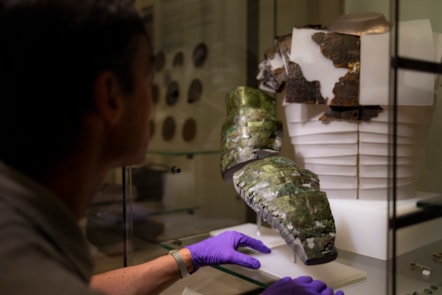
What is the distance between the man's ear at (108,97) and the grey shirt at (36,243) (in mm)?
110

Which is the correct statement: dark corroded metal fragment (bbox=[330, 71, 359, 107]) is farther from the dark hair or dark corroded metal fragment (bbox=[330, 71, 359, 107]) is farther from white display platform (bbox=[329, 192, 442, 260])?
the dark hair

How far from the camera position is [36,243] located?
0.47 m

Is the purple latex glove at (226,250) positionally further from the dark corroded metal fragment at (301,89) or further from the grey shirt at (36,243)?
the grey shirt at (36,243)

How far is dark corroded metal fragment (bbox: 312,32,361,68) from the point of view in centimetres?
113

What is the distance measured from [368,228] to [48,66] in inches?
33.1

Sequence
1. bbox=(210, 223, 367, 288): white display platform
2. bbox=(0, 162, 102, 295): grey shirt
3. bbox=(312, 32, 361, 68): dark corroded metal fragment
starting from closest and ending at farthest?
bbox=(0, 162, 102, 295): grey shirt, bbox=(210, 223, 367, 288): white display platform, bbox=(312, 32, 361, 68): dark corroded metal fragment

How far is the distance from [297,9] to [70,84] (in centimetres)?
132

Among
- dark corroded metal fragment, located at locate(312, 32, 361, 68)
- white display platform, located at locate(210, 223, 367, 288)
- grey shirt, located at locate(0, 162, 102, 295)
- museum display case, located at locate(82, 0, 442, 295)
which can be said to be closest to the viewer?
grey shirt, located at locate(0, 162, 102, 295)

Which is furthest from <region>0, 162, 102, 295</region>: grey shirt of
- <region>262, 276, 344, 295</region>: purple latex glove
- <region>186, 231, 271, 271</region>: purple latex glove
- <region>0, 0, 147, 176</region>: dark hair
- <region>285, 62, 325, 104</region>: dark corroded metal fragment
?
<region>285, 62, 325, 104</region>: dark corroded metal fragment

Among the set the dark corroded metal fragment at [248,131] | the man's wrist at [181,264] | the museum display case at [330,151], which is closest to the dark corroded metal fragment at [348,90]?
the museum display case at [330,151]

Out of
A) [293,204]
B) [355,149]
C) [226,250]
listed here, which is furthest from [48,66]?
[355,149]

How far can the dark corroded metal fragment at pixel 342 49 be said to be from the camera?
1.13 metres

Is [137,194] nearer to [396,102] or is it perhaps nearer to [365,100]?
[365,100]

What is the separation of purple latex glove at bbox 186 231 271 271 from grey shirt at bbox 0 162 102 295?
0.60 m
